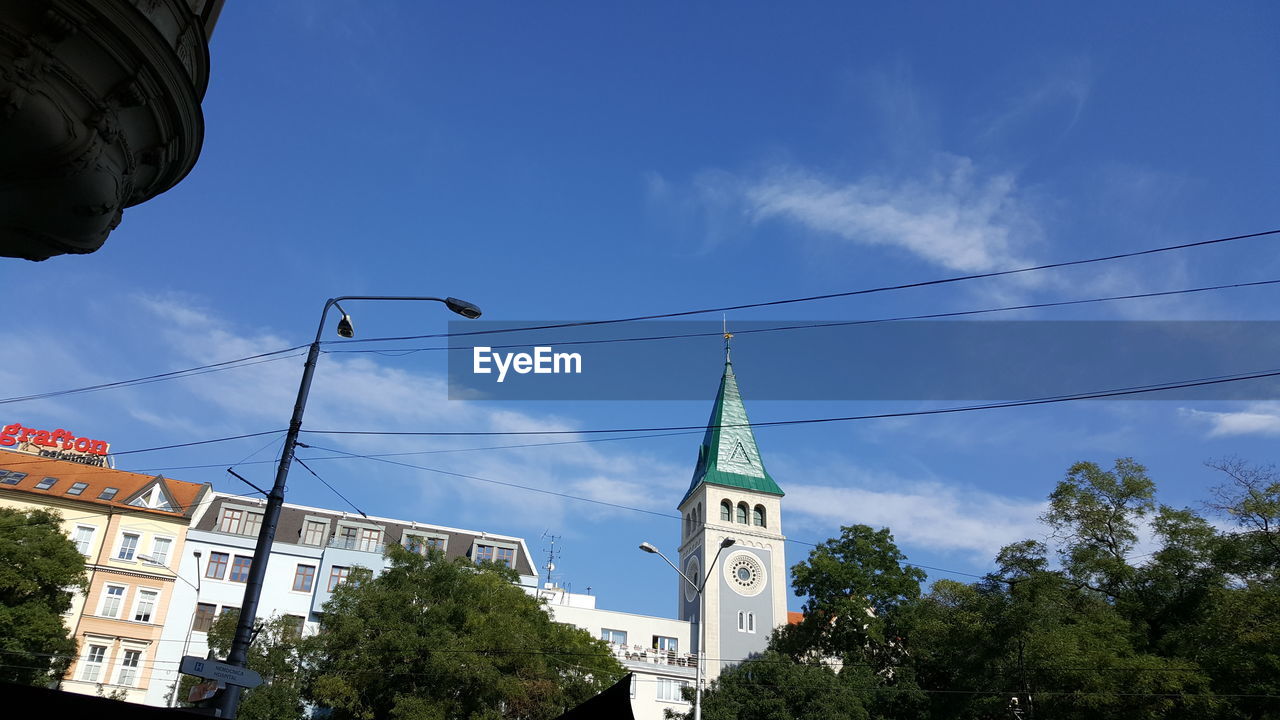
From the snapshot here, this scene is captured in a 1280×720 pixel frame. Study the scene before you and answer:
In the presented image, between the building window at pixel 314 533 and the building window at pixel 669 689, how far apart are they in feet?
75.5

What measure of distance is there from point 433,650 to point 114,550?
22.0 metres

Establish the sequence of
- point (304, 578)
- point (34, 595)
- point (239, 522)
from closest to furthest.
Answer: point (34, 595) < point (304, 578) < point (239, 522)

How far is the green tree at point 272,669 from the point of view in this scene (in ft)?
92.3

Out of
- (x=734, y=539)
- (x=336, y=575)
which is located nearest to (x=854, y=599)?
(x=734, y=539)

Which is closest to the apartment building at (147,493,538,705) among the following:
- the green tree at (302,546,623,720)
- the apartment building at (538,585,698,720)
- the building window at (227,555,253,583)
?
the building window at (227,555,253,583)

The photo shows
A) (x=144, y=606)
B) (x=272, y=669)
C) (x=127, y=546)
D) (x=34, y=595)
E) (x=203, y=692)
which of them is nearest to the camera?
(x=203, y=692)

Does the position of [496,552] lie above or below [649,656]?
above

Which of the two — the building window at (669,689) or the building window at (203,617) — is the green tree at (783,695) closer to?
the building window at (669,689)

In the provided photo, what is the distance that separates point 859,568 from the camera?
148 ft

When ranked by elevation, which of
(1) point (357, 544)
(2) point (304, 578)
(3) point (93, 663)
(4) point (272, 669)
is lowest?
(4) point (272, 669)

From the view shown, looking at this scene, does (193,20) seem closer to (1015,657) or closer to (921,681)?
(1015,657)

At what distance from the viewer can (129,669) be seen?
3747 cm

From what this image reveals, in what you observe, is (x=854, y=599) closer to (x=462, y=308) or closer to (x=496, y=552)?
(x=496, y=552)

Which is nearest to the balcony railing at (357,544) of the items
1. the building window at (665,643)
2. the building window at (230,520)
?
the building window at (230,520)
